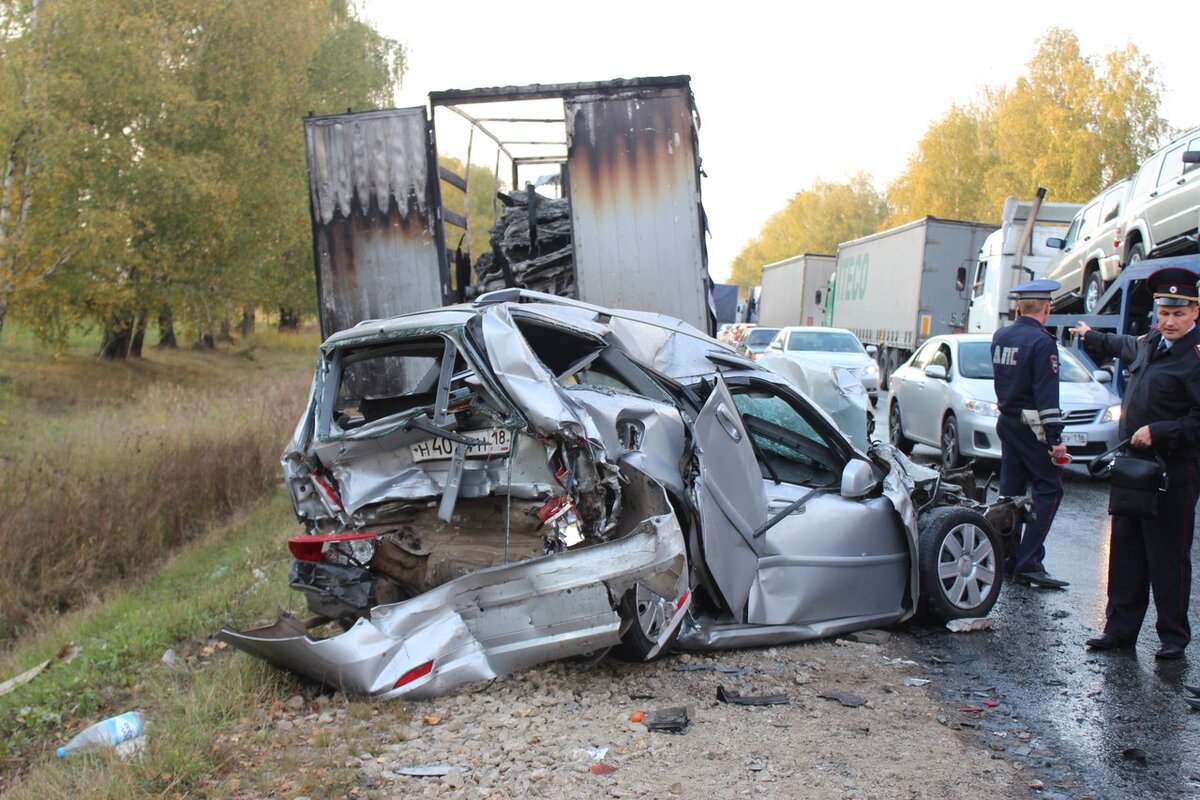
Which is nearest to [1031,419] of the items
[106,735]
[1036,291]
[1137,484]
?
[1036,291]

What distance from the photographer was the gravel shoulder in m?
3.95

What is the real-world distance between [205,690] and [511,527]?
1609mm


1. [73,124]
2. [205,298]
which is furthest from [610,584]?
[205,298]

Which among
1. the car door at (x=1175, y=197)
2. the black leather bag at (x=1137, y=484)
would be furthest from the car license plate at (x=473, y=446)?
the car door at (x=1175, y=197)

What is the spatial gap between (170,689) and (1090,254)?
13790mm

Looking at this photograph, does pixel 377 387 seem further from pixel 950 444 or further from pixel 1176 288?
pixel 950 444

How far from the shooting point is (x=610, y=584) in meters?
4.70

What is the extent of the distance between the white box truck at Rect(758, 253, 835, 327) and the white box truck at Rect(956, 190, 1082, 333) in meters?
17.7

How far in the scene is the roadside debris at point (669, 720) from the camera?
451 cm

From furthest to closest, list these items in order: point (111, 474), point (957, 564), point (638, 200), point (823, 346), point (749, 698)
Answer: point (823, 346), point (111, 474), point (638, 200), point (957, 564), point (749, 698)

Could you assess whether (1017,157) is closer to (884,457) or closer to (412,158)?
(412,158)

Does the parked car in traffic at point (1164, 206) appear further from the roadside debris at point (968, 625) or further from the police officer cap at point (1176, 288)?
the roadside debris at point (968, 625)

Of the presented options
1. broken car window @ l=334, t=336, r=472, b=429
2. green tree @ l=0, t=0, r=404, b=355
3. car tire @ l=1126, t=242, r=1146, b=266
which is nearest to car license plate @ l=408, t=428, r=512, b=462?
broken car window @ l=334, t=336, r=472, b=429

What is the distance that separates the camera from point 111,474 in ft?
42.8
